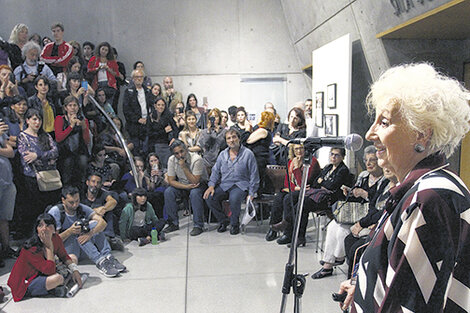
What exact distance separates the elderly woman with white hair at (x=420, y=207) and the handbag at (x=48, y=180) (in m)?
4.05

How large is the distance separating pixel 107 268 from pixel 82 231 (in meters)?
0.43

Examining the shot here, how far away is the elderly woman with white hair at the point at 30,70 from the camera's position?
17.0 feet

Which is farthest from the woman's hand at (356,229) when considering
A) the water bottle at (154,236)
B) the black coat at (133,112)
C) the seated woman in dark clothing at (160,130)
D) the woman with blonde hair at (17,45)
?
the woman with blonde hair at (17,45)

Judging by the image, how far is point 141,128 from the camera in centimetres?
652

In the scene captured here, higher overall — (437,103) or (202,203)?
(437,103)

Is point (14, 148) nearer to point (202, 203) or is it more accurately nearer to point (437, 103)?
point (202, 203)

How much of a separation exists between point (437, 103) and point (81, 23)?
8.51 m

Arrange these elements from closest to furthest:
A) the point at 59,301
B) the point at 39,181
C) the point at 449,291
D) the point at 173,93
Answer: the point at 449,291 → the point at 59,301 → the point at 39,181 → the point at 173,93

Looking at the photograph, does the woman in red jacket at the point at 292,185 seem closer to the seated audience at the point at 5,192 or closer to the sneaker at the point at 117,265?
the sneaker at the point at 117,265

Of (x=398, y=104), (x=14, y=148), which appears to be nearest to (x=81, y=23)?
(x=14, y=148)

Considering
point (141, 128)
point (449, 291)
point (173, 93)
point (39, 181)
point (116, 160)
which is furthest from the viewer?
point (173, 93)

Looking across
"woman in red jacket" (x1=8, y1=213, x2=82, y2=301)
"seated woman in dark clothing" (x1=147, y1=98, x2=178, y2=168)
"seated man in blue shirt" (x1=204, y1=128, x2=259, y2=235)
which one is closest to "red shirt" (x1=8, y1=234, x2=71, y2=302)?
"woman in red jacket" (x1=8, y1=213, x2=82, y2=301)

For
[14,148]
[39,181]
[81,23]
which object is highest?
[81,23]

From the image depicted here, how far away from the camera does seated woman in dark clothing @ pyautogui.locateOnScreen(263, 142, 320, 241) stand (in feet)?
14.9
